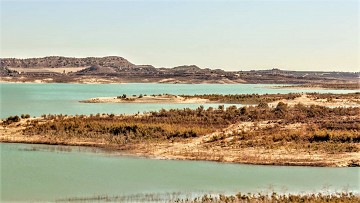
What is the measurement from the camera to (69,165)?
21.7 m

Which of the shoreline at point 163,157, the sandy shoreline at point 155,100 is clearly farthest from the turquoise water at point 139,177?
the sandy shoreline at point 155,100

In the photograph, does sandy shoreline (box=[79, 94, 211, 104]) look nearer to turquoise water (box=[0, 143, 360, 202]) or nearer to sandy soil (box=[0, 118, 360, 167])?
sandy soil (box=[0, 118, 360, 167])

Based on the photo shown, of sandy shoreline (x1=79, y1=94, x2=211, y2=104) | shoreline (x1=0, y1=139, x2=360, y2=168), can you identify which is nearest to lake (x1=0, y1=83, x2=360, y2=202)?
shoreline (x1=0, y1=139, x2=360, y2=168)

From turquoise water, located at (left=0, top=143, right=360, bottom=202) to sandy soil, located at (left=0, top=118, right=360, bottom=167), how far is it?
30.3 inches

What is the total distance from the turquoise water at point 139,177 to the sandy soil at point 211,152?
769 millimetres

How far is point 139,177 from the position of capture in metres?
19.3

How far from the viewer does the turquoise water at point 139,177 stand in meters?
17.2

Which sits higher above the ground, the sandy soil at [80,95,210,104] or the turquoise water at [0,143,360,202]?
the sandy soil at [80,95,210,104]

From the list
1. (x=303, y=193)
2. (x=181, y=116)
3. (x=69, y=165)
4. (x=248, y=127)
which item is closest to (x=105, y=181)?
(x=69, y=165)

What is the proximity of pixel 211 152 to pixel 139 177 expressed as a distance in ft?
18.3

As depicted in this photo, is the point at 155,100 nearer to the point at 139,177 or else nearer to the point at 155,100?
the point at 155,100

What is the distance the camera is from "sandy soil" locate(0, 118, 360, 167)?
22.0 metres

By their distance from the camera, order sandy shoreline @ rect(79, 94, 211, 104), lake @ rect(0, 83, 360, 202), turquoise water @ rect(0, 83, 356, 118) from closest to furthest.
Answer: lake @ rect(0, 83, 360, 202) → turquoise water @ rect(0, 83, 356, 118) → sandy shoreline @ rect(79, 94, 211, 104)

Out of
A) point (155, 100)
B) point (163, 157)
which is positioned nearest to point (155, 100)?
point (155, 100)
